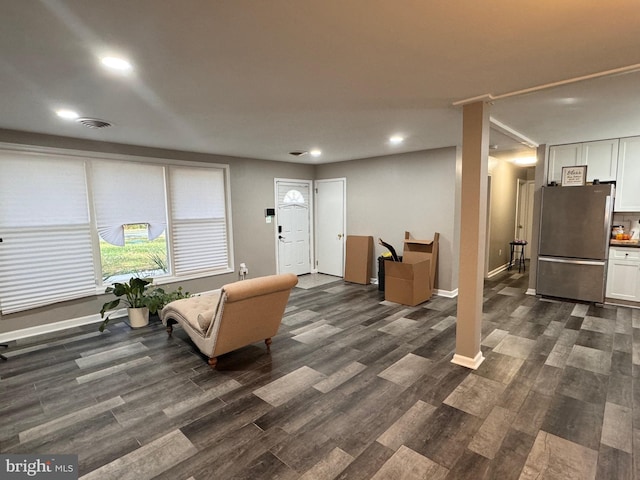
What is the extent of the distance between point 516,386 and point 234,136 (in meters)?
3.97

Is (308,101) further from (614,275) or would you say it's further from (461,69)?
(614,275)

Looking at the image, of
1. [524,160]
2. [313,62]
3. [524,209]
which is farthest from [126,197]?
[524,209]

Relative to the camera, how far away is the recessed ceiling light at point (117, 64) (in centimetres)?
197

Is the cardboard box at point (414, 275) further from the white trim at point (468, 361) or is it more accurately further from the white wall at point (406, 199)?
the white trim at point (468, 361)

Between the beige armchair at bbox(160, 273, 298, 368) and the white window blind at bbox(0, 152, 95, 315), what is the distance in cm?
186

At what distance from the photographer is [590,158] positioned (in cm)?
482

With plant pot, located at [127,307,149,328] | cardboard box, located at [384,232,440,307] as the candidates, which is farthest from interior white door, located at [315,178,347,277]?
plant pot, located at [127,307,149,328]

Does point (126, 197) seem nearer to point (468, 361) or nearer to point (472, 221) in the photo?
point (472, 221)

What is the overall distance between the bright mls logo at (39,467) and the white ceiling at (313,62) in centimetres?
243

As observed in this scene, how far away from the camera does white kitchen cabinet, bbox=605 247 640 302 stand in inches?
177

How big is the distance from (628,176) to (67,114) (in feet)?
22.7

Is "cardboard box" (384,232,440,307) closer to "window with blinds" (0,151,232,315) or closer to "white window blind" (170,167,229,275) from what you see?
"white window blind" (170,167,229,275)

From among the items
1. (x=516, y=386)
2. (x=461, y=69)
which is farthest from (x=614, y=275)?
(x=461, y=69)

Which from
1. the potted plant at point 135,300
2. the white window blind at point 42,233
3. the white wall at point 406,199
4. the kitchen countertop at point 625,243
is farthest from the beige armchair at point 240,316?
the kitchen countertop at point 625,243
